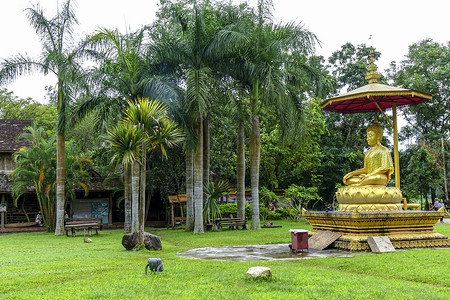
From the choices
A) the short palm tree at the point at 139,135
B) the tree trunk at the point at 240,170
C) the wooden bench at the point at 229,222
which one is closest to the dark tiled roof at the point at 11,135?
the wooden bench at the point at 229,222

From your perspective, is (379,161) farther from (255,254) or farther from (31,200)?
(31,200)

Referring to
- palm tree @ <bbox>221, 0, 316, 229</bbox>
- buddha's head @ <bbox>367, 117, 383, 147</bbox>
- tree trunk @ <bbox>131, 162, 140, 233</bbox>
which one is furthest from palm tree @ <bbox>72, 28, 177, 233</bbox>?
buddha's head @ <bbox>367, 117, 383, 147</bbox>

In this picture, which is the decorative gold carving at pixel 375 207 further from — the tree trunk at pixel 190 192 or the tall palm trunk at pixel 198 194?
the tree trunk at pixel 190 192

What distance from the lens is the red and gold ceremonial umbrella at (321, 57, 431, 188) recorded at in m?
11.3

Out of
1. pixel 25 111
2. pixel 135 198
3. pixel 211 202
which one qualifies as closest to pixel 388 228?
pixel 135 198

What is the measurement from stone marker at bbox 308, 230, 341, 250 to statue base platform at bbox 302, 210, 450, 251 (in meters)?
0.15

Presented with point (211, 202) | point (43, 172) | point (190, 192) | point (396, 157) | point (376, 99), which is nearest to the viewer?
point (396, 157)

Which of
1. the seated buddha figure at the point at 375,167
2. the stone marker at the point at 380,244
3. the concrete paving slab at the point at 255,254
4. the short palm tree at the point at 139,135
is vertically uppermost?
the short palm tree at the point at 139,135

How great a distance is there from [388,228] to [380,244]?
2.63 ft

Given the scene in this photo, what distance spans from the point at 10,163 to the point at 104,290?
23705 mm

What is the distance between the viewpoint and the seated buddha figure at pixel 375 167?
11.5 m

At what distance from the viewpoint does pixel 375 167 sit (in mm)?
11820

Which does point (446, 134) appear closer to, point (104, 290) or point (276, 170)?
point (276, 170)

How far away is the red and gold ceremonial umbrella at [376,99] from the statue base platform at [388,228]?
1226 millimetres
